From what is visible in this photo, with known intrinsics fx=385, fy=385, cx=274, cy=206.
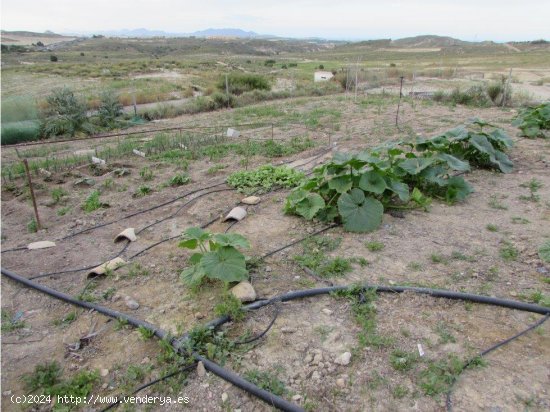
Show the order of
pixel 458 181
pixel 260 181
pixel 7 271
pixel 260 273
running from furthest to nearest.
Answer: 1. pixel 260 181
2. pixel 458 181
3. pixel 7 271
4. pixel 260 273

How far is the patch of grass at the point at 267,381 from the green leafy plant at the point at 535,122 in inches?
272

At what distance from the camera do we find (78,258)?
3500 millimetres

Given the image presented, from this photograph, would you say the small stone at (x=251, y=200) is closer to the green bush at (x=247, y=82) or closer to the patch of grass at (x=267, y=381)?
the patch of grass at (x=267, y=381)

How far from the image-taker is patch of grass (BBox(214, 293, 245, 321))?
2484 millimetres

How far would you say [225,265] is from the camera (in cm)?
269

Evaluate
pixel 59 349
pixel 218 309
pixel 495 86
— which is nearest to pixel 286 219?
pixel 218 309

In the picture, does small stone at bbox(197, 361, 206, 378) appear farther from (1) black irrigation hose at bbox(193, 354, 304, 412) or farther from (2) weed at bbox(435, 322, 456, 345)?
(2) weed at bbox(435, 322, 456, 345)

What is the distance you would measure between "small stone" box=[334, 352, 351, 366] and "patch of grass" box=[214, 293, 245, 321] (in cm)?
67

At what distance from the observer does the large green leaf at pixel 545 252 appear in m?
3.05

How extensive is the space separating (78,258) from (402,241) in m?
2.92

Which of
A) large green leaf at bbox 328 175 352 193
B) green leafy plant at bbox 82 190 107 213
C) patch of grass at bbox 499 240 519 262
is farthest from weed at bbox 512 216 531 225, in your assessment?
green leafy plant at bbox 82 190 107 213

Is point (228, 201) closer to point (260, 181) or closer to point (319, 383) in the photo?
point (260, 181)

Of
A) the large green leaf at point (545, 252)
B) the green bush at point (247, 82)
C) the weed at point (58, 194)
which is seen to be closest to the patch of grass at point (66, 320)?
the weed at point (58, 194)

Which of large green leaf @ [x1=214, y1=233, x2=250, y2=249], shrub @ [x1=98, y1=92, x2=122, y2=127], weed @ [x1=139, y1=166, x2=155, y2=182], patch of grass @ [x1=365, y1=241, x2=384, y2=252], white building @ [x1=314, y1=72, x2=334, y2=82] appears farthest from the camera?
white building @ [x1=314, y1=72, x2=334, y2=82]
